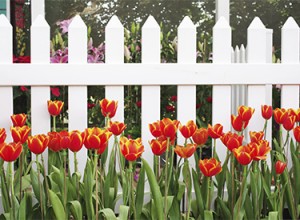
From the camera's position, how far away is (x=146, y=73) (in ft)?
6.56

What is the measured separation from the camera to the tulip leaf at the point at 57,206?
1600mm

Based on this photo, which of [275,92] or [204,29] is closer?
[275,92]

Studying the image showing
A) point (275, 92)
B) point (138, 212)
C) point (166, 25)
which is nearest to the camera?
point (138, 212)

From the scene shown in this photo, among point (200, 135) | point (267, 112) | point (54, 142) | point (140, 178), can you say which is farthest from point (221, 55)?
point (54, 142)

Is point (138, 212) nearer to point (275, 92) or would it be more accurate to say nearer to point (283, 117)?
point (283, 117)

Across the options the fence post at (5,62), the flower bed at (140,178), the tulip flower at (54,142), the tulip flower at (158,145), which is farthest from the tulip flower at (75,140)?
the fence post at (5,62)

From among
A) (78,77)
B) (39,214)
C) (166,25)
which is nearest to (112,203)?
(39,214)

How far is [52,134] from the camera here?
1771 millimetres

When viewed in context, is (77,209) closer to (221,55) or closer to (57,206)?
(57,206)

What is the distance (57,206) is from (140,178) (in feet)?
0.92

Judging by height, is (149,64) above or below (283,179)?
above

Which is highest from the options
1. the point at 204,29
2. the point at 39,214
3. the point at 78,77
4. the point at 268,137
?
the point at 204,29

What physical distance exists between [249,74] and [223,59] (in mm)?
117

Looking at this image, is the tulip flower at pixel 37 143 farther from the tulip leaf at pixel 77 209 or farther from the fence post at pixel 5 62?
the fence post at pixel 5 62
